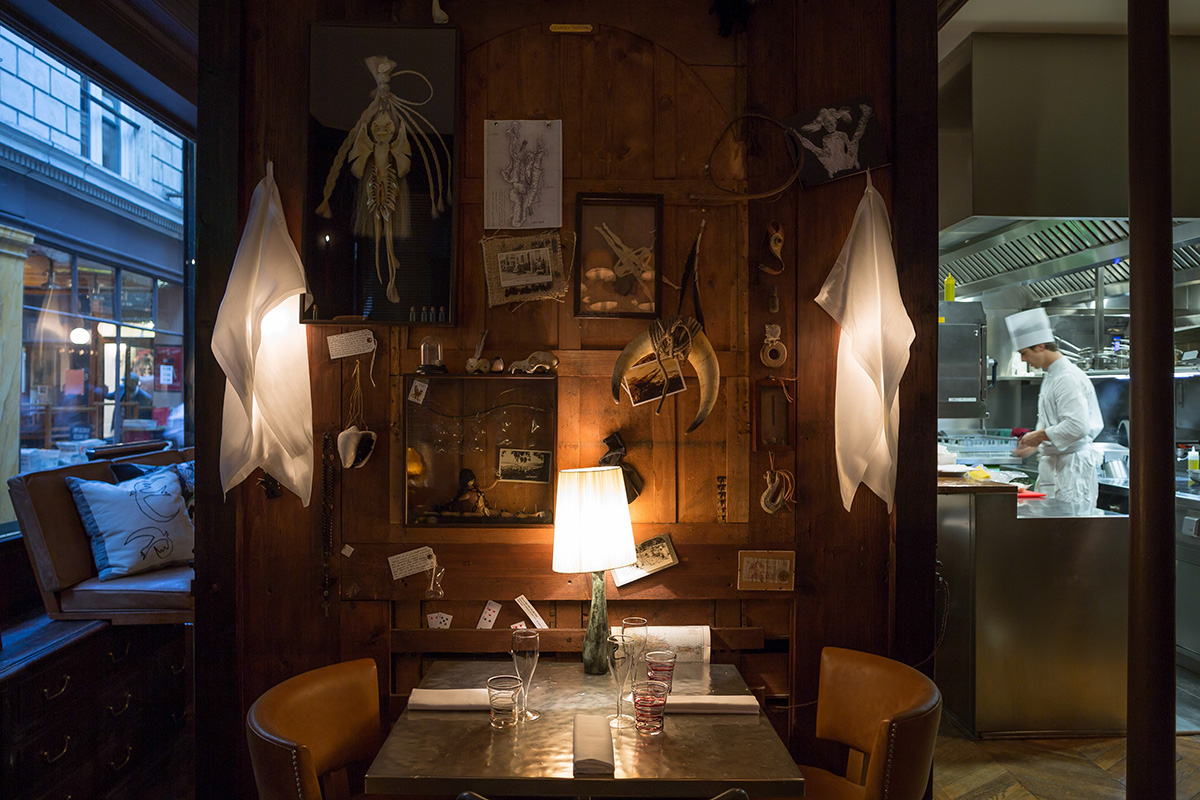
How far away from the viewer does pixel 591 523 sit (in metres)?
1.89

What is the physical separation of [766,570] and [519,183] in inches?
57.4

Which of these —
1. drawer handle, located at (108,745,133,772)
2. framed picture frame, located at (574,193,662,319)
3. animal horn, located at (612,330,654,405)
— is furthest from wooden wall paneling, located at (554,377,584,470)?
drawer handle, located at (108,745,133,772)

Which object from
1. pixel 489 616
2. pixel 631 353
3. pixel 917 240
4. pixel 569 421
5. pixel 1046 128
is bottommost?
pixel 489 616

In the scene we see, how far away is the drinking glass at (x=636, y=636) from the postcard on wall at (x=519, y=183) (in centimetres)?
123

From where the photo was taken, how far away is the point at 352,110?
7.00 ft

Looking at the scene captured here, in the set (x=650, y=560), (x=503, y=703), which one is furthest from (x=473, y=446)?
(x=503, y=703)

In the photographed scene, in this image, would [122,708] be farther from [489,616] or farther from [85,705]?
[489,616]

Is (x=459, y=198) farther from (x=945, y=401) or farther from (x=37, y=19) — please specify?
(x=945, y=401)

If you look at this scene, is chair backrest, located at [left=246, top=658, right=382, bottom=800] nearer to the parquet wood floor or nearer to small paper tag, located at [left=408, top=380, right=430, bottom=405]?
small paper tag, located at [left=408, top=380, right=430, bottom=405]

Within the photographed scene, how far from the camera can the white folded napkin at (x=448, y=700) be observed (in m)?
1.80

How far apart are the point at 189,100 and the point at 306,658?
10.5 feet

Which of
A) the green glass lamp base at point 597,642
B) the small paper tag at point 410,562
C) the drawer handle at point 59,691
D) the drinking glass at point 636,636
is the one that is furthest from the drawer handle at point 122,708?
the drinking glass at point 636,636

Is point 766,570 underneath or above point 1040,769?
above

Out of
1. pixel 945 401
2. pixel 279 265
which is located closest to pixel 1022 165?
pixel 945 401
